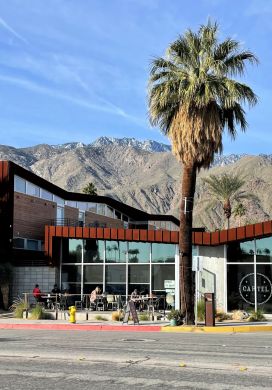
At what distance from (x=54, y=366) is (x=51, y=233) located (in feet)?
70.1

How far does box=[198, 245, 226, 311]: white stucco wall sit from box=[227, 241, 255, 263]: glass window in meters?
0.40

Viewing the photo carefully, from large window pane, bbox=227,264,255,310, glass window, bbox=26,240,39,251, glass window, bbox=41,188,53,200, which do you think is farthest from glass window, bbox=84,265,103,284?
glass window, bbox=41,188,53,200

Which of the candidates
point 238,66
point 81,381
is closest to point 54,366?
point 81,381

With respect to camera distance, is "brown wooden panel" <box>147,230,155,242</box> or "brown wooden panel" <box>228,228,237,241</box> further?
"brown wooden panel" <box>147,230,155,242</box>

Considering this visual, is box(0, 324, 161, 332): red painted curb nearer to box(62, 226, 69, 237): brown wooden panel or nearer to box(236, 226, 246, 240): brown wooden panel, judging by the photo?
box(236, 226, 246, 240): brown wooden panel

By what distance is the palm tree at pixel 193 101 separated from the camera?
2202cm

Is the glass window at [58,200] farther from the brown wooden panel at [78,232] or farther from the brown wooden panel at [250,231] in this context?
the brown wooden panel at [250,231]

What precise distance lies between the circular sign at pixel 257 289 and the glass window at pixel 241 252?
32.7 inches

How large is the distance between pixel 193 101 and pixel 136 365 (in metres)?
13.5

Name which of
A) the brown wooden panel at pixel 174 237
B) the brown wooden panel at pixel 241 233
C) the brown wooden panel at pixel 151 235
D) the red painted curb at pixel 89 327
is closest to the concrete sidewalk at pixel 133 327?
the red painted curb at pixel 89 327

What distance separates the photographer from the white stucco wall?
28.0 meters

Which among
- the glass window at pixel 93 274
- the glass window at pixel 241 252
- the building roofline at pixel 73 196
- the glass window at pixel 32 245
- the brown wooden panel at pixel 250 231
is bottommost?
the glass window at pixel 93 274

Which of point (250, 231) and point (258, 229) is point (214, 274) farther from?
point (258, 229)

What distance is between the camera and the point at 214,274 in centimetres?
2758
